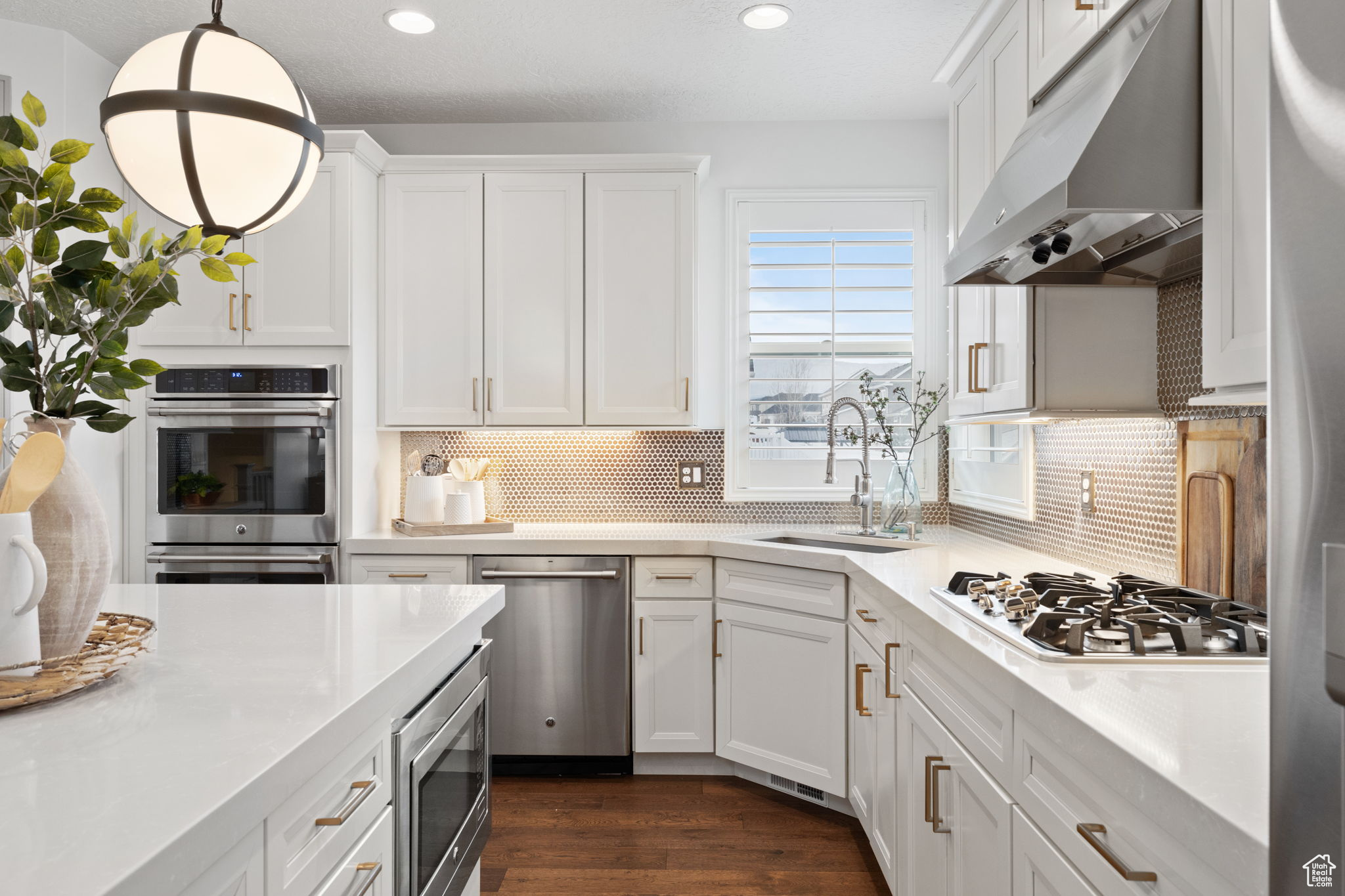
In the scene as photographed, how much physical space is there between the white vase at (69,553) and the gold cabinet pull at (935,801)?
1533 millimetres

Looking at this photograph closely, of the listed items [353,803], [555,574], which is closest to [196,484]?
[555,574]

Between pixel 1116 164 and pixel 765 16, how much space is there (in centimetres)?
158

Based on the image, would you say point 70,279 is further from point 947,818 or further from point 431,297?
point 431,297

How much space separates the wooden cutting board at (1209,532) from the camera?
1.66 metres

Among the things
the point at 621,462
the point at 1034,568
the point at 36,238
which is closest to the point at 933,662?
the point at 1034,568

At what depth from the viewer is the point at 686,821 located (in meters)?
2.68

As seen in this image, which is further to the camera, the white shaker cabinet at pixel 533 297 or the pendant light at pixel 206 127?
the white shaker cabinet at pixel 533 297

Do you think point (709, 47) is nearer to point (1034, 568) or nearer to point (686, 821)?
point (1034, 568)

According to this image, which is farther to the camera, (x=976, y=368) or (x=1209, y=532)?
(x=976, y=368)

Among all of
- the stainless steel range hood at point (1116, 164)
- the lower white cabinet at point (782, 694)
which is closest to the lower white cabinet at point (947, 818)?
the lower white cabinet at point (782, 694)

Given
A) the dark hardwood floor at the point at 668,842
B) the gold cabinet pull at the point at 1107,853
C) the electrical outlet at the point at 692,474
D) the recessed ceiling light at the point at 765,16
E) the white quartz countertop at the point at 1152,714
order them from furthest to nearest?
1. the electrical outlet at the point at 692,474
2. the recessed ceiling light at the point at 765,16
3. the dark hardwood floor at the point at 668,842
4. the gold cabinet pull at the point at 1107,853
5. the white quartz countertop at the point at 1152,714

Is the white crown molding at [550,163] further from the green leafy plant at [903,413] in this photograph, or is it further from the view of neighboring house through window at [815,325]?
the green leafy plant at [903,413]

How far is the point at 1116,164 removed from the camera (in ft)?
4.53

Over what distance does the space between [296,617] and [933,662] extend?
1303 millimetres
